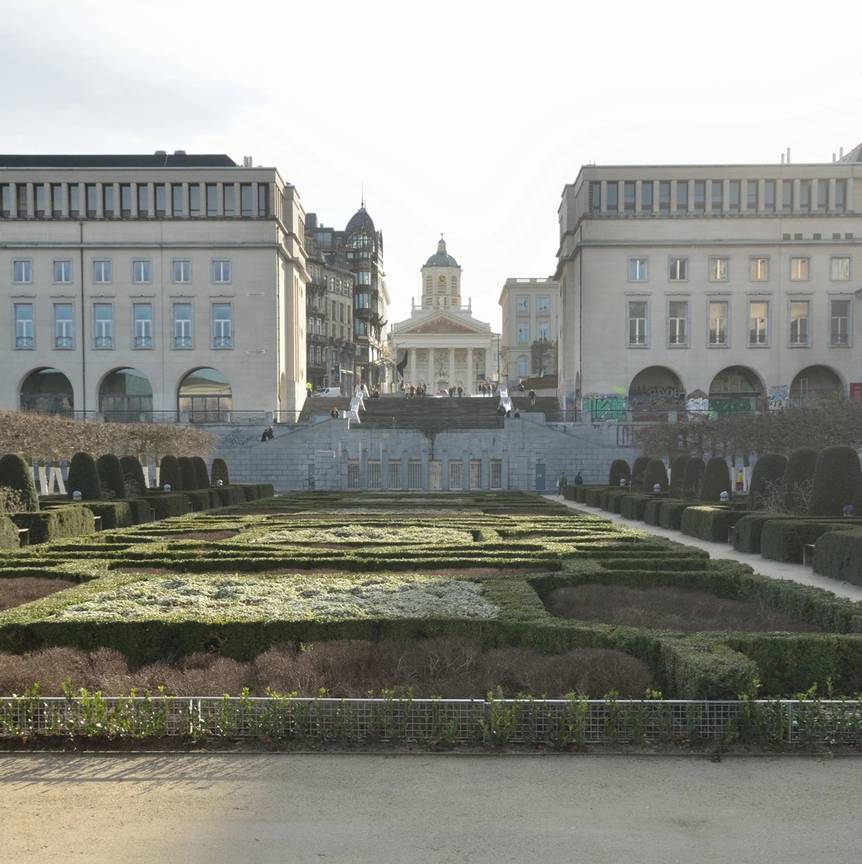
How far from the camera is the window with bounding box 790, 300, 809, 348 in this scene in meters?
72.6

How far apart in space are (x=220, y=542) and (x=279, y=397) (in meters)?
54.7

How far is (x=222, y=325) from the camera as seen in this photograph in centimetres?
7312

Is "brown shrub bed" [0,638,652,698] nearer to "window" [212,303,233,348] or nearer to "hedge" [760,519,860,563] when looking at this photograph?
"hedge" [760,519,860,563]

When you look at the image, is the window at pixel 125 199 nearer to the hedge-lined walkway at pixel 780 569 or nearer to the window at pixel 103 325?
the window at pixel 103 325

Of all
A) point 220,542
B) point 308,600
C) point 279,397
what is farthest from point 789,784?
point 279,397

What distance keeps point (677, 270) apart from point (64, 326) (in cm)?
4493

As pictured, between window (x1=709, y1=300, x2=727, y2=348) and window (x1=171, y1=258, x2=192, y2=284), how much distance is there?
38208mm

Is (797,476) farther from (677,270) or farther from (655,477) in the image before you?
(677,270)

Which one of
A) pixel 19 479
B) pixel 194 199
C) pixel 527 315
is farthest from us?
pixel 527 315

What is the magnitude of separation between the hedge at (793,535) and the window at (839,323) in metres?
56.4

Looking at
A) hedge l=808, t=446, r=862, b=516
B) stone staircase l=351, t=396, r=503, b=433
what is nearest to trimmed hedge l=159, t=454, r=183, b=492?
stone staircase l=351, t=396, r=503, b=433

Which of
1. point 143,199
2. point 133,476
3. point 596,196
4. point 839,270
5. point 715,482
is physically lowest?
point 715,482

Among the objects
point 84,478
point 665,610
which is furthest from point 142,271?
point 665,610

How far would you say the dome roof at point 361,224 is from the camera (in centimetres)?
12550
